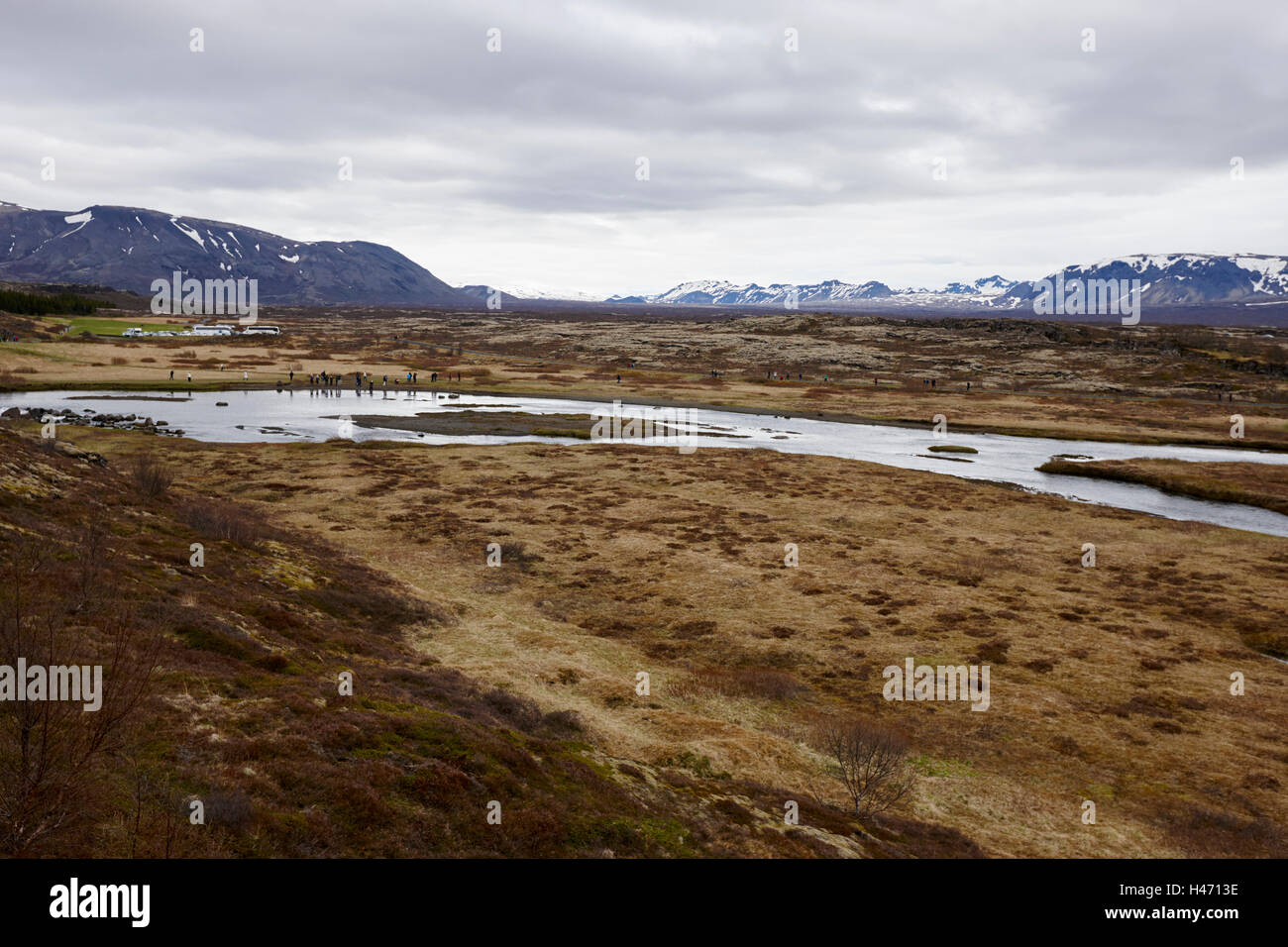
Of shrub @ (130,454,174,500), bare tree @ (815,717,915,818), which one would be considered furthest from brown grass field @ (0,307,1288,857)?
shrub @ (130,454,174,500)

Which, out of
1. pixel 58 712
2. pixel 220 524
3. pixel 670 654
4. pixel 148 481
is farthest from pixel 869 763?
pixel 148 481

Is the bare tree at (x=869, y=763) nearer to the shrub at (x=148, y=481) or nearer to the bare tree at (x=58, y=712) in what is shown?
the bare tree at (x=58, y=712)

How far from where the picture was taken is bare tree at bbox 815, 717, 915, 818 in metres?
17.9

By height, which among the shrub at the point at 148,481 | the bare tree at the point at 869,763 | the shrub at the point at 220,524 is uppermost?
the shrub at the point at 148,481

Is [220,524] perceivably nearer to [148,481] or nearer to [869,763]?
[148,481]

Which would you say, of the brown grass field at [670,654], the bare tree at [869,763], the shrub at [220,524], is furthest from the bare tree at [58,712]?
the bare tree at [869,763]

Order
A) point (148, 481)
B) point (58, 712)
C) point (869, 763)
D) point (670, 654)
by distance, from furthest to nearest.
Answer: point (148, 481)
point (670, 654)
point (869, 763)
point (58, 712)

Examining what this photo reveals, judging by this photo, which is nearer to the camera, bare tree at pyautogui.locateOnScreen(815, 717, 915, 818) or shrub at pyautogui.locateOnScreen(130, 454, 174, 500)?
bare tree at pyautogui.locateOnScreen(815, 717, 915, 818)

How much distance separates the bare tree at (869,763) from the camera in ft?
58.7

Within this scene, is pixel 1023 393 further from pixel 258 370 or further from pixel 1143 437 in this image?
pixel 258 370

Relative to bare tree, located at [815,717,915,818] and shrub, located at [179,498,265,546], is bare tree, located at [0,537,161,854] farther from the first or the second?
bare tree, located at [815,717,915,818]

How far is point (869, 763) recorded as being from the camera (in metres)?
18.7

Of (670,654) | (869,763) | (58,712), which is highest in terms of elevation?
(58,712)
